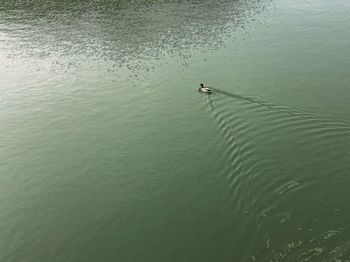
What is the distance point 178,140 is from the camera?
20094mm

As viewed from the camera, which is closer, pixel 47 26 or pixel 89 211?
pixel 89 211

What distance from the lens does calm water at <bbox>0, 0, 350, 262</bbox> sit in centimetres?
1433

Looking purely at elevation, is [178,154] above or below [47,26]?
below

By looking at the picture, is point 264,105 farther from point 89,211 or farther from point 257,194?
point 89,211

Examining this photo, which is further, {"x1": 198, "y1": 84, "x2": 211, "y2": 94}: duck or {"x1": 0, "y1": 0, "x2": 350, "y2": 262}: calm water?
{"x1": 198, "y1": 84, "x2": 211, "y2": 94}: duck

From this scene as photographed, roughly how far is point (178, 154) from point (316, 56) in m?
14.4

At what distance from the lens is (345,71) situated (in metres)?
25.4

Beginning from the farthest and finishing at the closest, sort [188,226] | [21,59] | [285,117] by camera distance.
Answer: [21,59] → [285,117] → [188,226]

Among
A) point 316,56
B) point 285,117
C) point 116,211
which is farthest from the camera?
point 316,56

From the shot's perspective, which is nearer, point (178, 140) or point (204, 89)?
point (178, 140)

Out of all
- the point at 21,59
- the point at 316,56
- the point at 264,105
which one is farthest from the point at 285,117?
the point at 21,59

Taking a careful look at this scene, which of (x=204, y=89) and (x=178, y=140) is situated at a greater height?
(x=204, y=89)

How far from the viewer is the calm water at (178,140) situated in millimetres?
14328

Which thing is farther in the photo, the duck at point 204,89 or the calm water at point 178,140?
the duck at point 204,89
